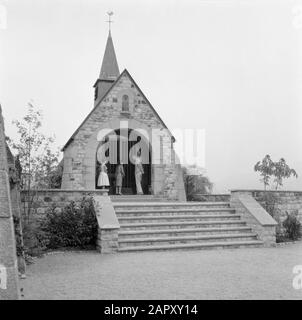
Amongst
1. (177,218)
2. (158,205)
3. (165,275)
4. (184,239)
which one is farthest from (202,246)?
(165,275)

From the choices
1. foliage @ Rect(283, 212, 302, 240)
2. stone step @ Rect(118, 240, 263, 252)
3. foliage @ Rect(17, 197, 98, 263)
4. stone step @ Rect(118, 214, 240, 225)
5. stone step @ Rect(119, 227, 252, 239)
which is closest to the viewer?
stone step @ Rect(118, 240, 263, 252)

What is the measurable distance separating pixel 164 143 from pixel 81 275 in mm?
10350

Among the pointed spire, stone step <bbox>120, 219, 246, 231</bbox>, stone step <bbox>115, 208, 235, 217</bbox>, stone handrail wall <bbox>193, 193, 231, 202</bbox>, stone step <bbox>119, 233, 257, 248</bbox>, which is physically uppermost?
the pointed spire

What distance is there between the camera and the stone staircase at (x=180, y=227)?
9812mm

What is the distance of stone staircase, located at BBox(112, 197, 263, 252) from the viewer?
9812mm

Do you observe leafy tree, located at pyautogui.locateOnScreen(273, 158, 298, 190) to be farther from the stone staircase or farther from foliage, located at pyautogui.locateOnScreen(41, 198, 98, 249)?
foliage, located at pyautogui.locateOnScreen(41, 198, 98, 249)

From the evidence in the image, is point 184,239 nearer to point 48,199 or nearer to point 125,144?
point 48,199

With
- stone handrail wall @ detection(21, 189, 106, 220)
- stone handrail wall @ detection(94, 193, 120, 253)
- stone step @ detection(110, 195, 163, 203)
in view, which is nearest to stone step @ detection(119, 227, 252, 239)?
stone handrail wall @ detection(94, 193, 120, 253)

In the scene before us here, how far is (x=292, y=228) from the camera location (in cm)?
1193

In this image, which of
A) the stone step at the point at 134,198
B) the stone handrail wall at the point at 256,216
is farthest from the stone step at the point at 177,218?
the stone step at the point at 134,198

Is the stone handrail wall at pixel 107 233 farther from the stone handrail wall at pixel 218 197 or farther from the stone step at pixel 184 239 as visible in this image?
the stone handrail wall at pixel 218 197

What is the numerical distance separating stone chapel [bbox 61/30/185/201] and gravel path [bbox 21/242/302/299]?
256 inches

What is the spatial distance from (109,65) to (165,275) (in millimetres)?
19760

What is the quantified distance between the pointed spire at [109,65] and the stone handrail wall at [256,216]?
14021mm
